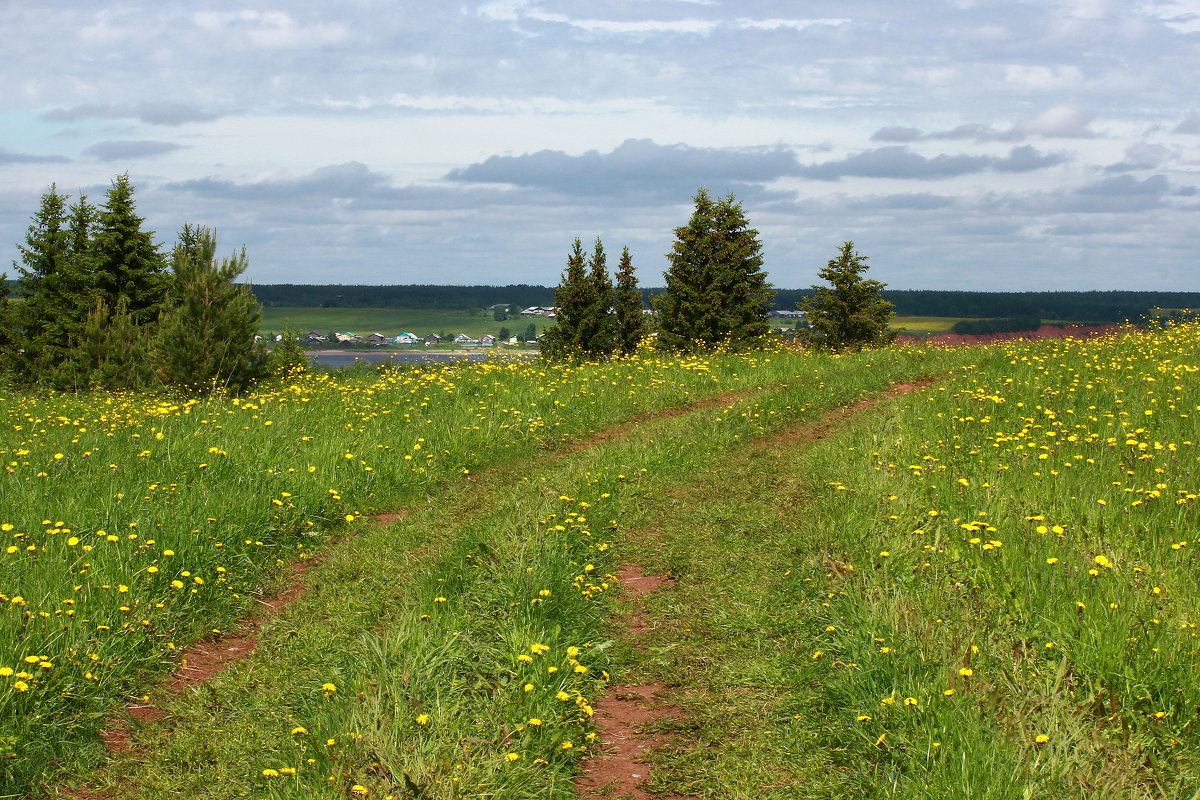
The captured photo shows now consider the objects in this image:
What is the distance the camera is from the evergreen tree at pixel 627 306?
4622 cm

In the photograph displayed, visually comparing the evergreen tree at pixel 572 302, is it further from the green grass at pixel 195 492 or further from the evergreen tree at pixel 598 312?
the green grass at pixel 195 492

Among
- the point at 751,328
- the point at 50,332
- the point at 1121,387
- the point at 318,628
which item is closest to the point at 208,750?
the point at 318,628

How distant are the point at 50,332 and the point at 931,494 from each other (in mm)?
46611

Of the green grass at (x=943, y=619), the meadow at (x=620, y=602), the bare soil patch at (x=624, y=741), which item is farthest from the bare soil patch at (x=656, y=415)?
the bare soil patch at (x=624, y=741)

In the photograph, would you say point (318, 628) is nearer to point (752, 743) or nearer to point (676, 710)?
point (676, 710)

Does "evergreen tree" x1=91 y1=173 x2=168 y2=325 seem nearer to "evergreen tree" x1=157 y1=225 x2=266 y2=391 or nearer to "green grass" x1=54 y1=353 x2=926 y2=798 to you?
"evergreen tree" x1=157 y1=225 x2=266 y2=391

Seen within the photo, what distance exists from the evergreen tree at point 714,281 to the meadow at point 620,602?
90.8 ft

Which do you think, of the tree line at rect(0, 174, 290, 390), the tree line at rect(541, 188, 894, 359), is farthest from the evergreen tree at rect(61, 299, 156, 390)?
the tree line at rect(541, 188, 894, 359)

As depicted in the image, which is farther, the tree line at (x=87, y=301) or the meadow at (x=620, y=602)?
Result: the tree line at (x=87, y=301)

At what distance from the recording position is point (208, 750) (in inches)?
197

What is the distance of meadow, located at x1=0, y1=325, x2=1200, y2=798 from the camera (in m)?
4.51

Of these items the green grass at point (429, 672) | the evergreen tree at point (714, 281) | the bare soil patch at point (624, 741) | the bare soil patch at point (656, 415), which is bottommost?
the bare soil patch at point (624, 741)

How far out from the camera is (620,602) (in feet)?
22.3

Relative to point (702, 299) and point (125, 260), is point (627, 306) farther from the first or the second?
point (125, 260)
